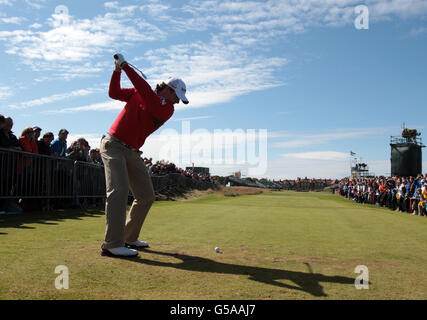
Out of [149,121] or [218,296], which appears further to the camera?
[149,121]

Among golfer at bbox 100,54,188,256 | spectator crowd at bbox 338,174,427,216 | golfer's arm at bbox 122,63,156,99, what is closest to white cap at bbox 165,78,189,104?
golfer at bbox 100,54,188,256

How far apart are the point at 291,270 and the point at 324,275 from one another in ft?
1.26

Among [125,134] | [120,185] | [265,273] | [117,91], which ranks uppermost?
[117,91]

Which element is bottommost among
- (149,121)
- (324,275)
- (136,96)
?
(324,275)

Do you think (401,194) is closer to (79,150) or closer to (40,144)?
(79,150)

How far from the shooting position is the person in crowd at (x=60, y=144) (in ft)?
44.0

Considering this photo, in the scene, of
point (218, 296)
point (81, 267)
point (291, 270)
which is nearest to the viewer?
point (218, 296)

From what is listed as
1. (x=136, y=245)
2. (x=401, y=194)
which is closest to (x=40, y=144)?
(x=136, y=245)

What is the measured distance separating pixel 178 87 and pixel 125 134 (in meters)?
0.94

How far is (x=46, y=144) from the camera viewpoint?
12.2 m
